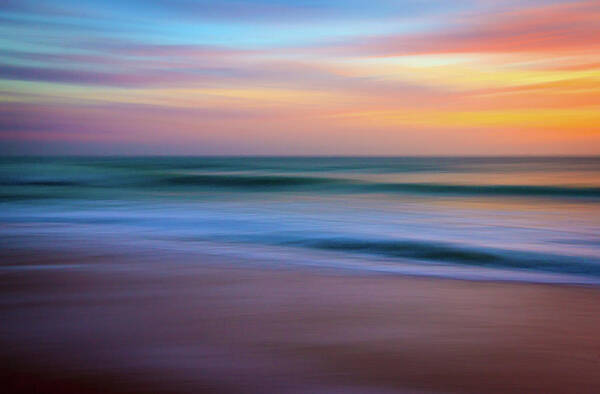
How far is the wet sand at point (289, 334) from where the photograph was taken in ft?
6.42

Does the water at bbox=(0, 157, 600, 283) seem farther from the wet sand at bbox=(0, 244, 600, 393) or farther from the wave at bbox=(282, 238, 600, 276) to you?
the wet sand at bbox=(0, 244, 600, 393)

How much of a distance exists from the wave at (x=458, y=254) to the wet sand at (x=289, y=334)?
1020 mm

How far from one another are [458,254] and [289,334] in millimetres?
2921

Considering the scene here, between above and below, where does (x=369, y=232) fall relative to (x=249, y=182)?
below

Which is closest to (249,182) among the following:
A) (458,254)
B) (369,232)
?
(369,232)

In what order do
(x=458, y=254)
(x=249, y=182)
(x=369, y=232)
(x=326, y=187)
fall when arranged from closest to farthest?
(x=458, y=254)
(x=369, y=232)
(x=326, y=187)
(x=249, y=182)

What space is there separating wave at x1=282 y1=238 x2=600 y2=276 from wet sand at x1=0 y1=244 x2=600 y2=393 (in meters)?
1.02

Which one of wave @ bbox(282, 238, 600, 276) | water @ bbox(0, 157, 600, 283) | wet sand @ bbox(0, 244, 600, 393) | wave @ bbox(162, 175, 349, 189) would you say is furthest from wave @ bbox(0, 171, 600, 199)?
wet sand @ bbox(0, 244, 600, 393)

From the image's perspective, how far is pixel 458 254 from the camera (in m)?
4.96

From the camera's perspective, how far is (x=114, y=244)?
5.18 m

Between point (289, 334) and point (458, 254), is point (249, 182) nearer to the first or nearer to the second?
point (458, 254)

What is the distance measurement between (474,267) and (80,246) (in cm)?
349

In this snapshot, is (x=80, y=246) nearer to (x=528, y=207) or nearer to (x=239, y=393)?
(x=239, y=393)

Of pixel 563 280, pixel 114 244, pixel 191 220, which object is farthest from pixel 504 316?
pixel 191 220
